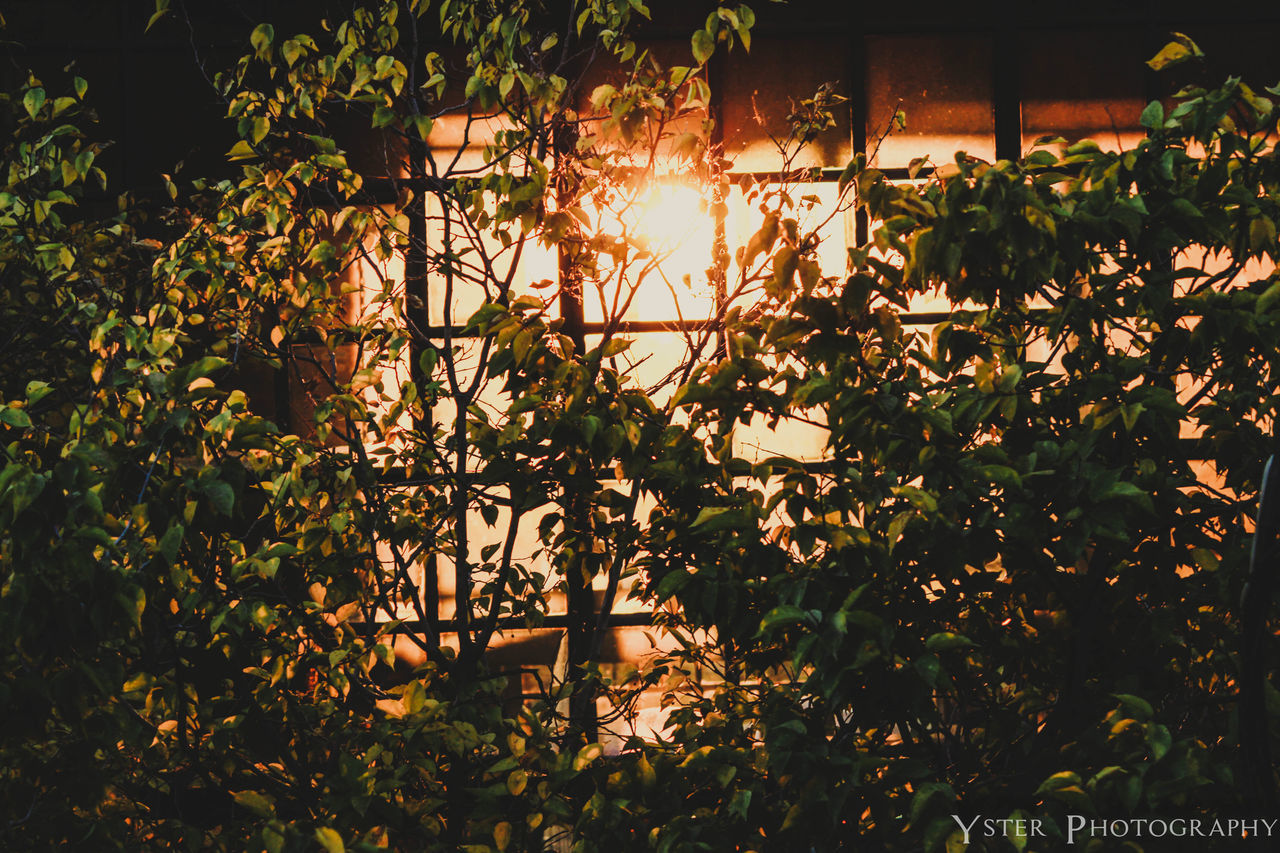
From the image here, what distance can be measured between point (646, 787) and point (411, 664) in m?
2.52

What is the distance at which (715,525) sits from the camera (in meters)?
2.44

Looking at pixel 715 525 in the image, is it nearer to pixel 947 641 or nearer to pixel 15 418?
pixel 947 641

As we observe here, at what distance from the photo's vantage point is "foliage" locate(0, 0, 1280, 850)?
240 cm

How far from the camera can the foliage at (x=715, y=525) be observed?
2398mm

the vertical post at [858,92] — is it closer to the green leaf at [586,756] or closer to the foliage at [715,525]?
the foliage at [715,525]

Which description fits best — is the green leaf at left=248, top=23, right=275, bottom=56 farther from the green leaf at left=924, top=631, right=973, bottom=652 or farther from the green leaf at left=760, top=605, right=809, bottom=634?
the green leaf at left=924, top=631, right=973, bottom=652

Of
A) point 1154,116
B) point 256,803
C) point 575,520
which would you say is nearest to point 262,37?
point 575,520

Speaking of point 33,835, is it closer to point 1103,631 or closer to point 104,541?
point 104,541

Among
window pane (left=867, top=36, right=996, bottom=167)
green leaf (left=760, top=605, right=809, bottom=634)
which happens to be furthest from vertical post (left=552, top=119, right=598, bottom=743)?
window pane (left=867, top=36, right=996, bottom=167)

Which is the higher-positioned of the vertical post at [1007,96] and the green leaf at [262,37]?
the vertical post at [1007,96]

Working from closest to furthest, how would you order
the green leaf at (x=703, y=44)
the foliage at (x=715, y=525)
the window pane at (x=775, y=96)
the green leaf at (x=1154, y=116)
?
the foliage at (x=715, y=525)
the green leaf at (x=1154, y=116)
the green leaf at (x=703, y=44)
the window pane at (x=775, y=96)

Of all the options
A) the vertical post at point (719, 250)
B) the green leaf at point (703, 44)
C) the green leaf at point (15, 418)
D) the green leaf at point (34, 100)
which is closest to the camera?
the green leaf at point (15, 418)

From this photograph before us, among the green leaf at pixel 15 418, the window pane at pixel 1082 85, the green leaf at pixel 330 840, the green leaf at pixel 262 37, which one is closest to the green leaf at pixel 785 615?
the green leaf at pixel 330 840

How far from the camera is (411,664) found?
4.87 meters
